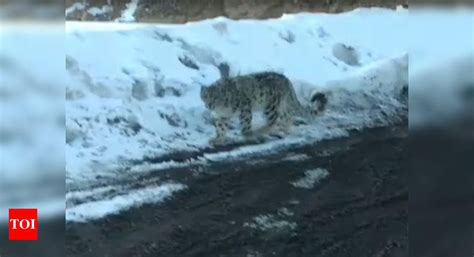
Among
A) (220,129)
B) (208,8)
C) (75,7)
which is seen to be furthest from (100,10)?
(220,129)

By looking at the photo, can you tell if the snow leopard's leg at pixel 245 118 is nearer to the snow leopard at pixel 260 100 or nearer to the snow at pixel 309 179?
the snow leopard at pixel 260 100

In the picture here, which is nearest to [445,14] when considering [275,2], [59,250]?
[275,2]

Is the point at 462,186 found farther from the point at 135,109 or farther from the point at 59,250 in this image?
the point at 59,250

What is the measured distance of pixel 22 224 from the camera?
2414 millimetres

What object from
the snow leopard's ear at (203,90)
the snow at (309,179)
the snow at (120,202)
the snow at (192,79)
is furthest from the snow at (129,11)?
the snow at (309,179)

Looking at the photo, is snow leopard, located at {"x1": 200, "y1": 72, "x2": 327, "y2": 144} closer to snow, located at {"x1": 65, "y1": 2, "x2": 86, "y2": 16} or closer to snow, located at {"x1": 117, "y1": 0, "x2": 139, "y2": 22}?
snow, located at {"x1": 117, "y1": 0, "x2": 139, "y2": 22}

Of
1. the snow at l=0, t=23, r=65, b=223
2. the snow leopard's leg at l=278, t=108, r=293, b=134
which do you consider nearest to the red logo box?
the snow at l=0, t=23, r=65, b=223

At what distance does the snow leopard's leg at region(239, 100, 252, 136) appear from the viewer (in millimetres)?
2803

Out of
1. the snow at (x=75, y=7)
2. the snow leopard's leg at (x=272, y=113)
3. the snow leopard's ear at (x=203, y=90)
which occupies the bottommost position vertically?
the snow leopard's leg at (x=272, y=113)

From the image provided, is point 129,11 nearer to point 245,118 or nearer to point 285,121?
point 245,118

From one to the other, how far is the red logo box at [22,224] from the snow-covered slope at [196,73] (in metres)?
0.18

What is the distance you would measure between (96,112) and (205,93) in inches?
15.0

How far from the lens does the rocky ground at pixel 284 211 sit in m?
2.67

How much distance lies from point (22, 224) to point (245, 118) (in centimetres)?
86
